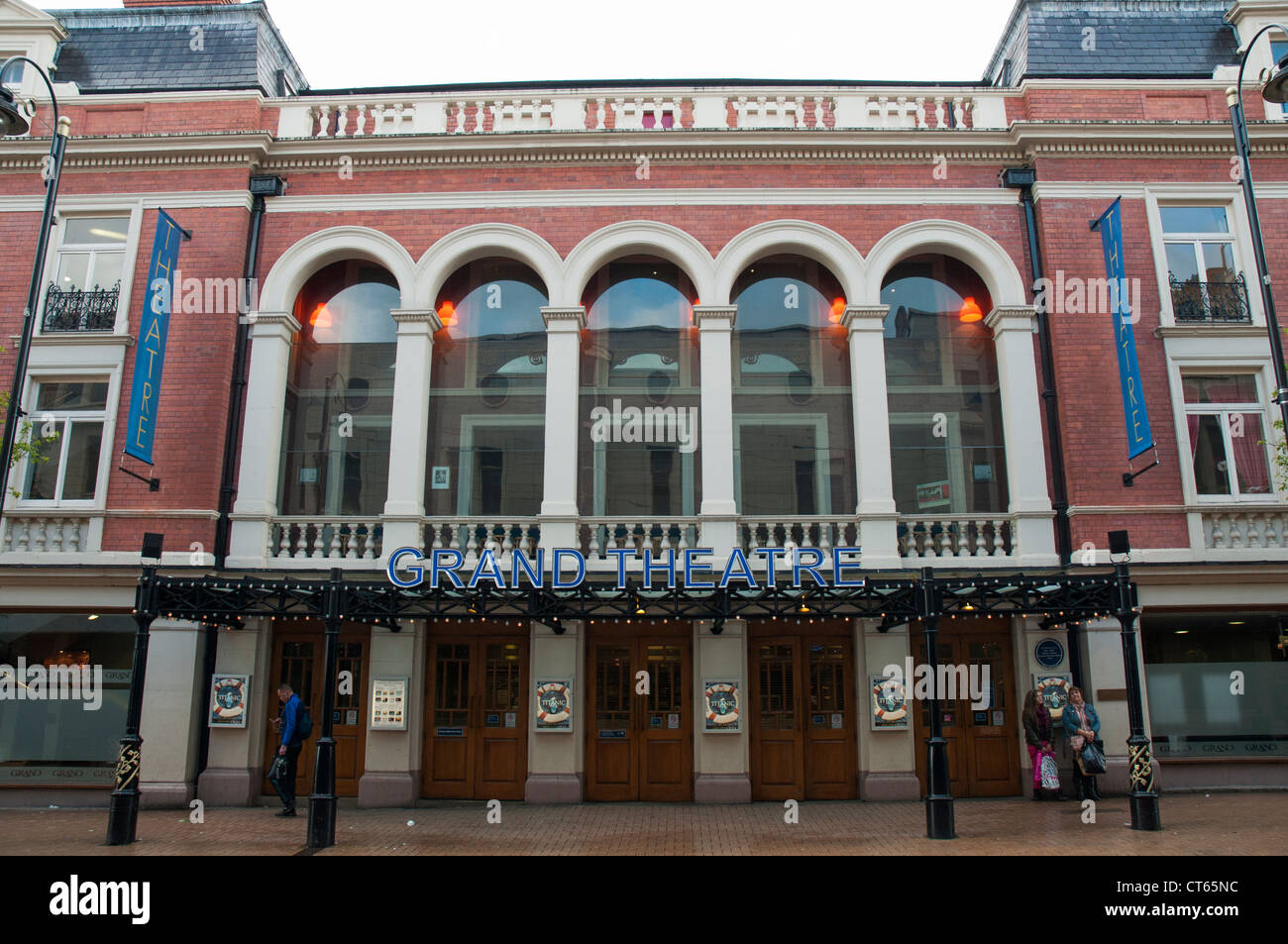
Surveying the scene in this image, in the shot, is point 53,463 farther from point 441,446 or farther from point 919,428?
point 919,428

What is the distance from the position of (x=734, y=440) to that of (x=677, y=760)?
551 centimetres

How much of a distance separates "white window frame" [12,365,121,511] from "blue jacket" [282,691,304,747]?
4.84m

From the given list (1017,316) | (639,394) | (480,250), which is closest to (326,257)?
(480,250)

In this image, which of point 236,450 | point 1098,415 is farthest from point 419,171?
point 1098,415

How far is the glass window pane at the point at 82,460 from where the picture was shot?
49.4 ft

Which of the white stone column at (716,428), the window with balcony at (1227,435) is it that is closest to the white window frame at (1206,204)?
the window with balcony at (1227,435)

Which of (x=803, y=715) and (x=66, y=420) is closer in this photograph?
(x=803, y=715)

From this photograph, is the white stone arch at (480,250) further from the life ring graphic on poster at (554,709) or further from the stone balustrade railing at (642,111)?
the life ring graphic on poster at (554,709)

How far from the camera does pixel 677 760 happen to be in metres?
14.4

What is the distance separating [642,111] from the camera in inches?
641

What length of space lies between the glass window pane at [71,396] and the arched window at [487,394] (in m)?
5.74

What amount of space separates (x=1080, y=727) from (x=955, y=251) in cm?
834

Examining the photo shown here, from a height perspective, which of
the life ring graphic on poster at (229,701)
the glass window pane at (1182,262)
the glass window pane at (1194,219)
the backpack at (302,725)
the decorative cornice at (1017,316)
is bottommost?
the backpack at (302,725)

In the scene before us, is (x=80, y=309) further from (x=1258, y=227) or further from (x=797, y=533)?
(x=1258, y=227)
